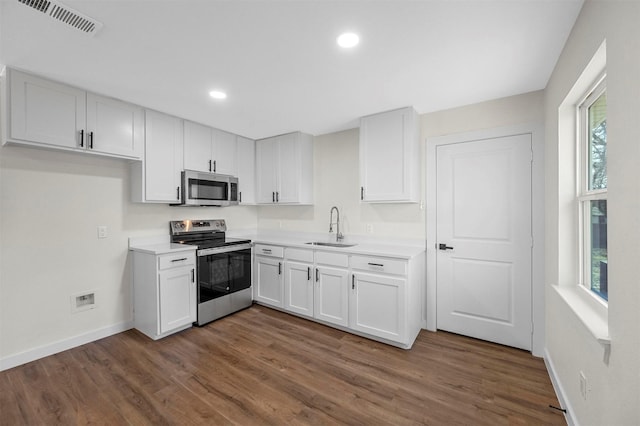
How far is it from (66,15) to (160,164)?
65.5 inches

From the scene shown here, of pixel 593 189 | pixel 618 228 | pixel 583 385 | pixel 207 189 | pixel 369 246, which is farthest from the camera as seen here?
pixel 207 189

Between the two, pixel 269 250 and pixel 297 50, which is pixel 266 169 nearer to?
pixel 269 250

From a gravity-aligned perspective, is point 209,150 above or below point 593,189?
above

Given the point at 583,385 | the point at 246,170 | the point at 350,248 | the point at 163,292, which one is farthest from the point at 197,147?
the point at 583,385

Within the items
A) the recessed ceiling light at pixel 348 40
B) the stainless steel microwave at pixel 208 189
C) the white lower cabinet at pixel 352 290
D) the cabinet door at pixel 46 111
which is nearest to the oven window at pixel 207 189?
the stainless steel microwave at pixel 208 189

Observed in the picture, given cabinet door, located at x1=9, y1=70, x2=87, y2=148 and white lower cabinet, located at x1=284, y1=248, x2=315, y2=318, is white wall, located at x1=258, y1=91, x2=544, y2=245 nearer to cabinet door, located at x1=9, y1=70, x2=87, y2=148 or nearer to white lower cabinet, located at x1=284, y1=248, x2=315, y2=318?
white lower cabinet, located at x1=284, y1=248, x2=315, y2=318

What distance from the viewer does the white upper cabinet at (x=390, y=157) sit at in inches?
112

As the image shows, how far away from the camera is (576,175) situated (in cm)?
188

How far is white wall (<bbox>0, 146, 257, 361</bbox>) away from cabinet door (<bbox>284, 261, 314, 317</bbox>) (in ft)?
5.89

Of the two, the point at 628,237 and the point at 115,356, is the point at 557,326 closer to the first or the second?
the point at 628,237

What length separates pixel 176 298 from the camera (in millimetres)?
2936

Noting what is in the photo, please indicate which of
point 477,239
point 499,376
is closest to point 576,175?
point 477,239

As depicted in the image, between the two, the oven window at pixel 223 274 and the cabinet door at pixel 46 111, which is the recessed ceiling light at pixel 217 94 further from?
the oven window at pixel 223 274

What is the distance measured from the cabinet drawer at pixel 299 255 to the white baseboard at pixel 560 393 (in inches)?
91.0
